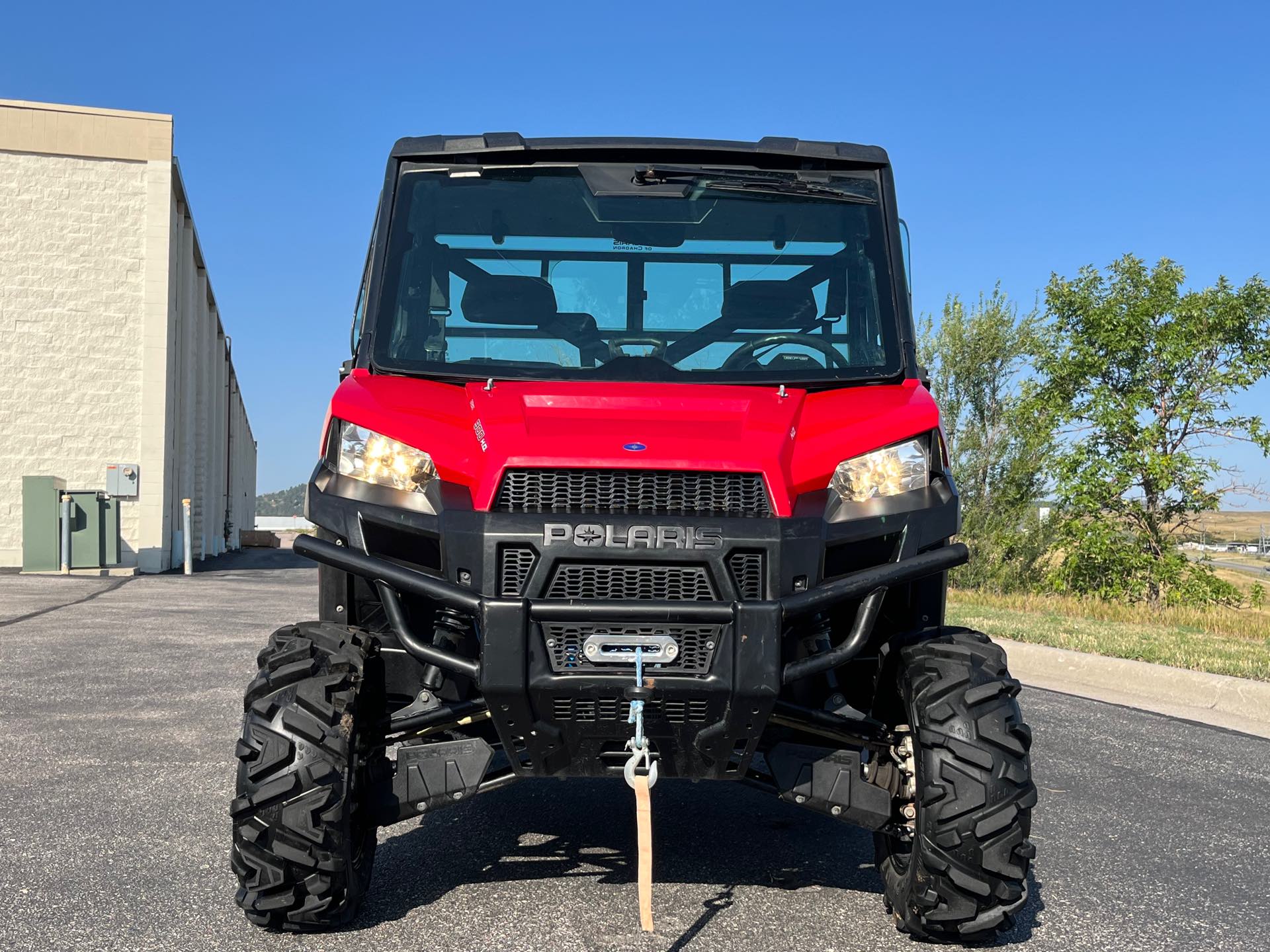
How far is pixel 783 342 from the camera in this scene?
4.75 meters

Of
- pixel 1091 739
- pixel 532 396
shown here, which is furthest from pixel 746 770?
pixel 1091 739

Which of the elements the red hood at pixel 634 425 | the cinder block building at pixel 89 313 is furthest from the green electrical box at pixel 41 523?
the red hood at pixel 634 425

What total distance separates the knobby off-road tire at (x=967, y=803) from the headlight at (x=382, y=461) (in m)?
1.67

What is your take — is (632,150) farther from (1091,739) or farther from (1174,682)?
(1174,682)

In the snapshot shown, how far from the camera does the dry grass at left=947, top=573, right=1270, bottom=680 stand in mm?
11477

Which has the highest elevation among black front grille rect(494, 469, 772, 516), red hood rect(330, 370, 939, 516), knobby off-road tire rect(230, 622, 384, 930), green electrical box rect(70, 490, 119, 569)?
red hood rect(330, 370, 939, 516)

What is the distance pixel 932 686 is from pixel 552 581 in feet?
4.02

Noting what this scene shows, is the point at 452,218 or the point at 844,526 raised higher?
the point at 452,218

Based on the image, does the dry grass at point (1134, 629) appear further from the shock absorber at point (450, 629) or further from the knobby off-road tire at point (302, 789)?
the knobby off-road tire at point (302, 789)

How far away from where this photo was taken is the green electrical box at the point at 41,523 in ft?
92.5

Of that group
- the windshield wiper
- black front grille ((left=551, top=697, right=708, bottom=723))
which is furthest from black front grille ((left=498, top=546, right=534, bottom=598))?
the windshield wiper

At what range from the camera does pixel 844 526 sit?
3982 millimetres

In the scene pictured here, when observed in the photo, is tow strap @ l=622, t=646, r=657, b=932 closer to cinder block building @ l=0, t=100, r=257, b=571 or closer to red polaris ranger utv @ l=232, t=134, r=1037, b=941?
red polaris ranger utv @ l=232, t=134, r=1037, b=941

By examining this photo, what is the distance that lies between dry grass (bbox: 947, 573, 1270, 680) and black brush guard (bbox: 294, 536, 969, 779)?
7800 millimetres
